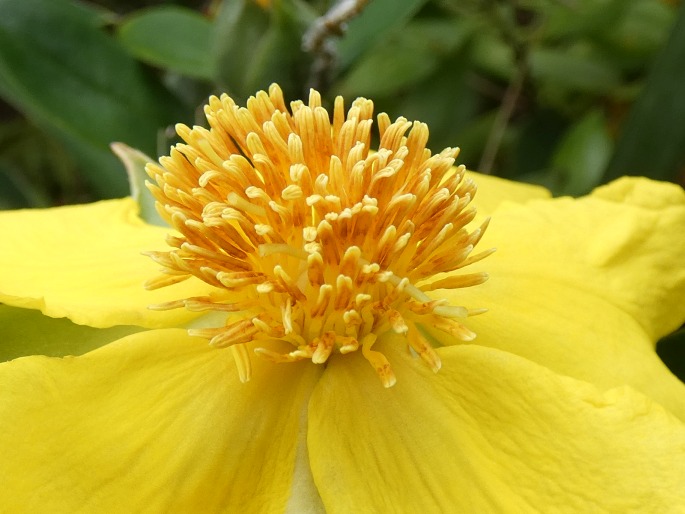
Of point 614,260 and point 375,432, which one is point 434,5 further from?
point 375,432

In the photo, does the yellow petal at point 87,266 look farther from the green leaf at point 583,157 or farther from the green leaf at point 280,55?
the green leaf at point 583,157

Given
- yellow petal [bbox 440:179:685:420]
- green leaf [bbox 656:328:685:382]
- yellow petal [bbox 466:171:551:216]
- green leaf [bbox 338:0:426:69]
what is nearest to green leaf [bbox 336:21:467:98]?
green leaf [bbox 338:0:426:69]

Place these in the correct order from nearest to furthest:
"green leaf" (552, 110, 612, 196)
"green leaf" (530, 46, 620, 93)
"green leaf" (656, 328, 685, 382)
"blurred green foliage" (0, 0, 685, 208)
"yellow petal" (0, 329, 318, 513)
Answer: "yellow petal" (0, 329, 318, 513), "green leaf" (656, 328, 685, 382), "blurred green foliage" (0, 0, 685, 208), "green leaf" (552, 110, 612, 196), "green leaf" (530, 46, 620, 93)

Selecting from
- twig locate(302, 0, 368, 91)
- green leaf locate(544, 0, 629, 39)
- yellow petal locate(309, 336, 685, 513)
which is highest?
green leaf locate(544, 0, 629, 39)

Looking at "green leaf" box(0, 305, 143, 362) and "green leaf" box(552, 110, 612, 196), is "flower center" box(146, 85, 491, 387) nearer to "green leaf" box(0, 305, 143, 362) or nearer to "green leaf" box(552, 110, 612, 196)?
"green leaf" box(0, 305, 143, 362)

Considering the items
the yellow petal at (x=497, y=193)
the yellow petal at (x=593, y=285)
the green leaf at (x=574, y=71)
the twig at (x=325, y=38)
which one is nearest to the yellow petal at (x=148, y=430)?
the yellow petal at (x=593, y=285)

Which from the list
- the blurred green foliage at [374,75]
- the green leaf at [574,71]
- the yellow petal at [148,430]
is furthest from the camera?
the green leaf at [574,71]
